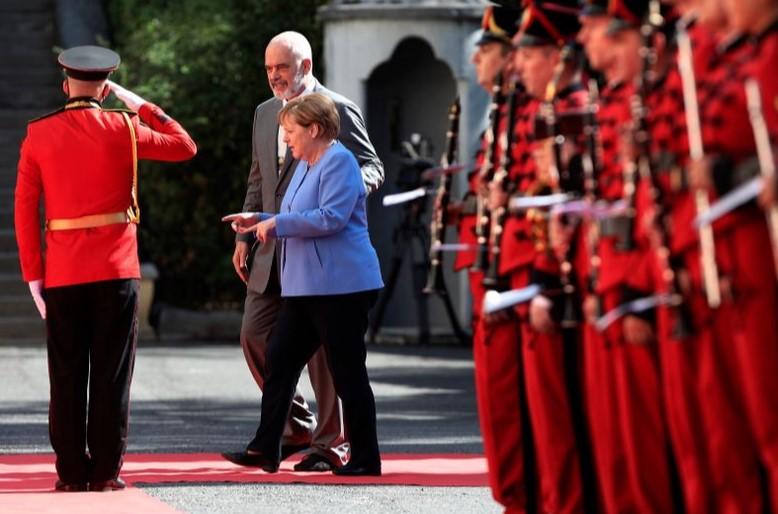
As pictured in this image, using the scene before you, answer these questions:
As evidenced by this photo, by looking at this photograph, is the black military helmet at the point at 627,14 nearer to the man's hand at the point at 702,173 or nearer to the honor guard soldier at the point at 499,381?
the man's hand at the point at 702,173

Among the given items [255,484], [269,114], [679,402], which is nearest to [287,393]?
[255,484]

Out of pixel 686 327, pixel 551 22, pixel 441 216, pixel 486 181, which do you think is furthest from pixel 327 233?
pixel 686 327

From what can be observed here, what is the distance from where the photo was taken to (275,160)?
11.0 m

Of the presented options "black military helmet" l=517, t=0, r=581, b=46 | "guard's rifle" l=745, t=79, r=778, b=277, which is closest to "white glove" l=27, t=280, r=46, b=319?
"black military helmet" l=517, t=0, r=581, b=46

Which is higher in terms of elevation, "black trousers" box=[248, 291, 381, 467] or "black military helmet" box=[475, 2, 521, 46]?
"black military helmet" box=[475, 2, 521, 46]

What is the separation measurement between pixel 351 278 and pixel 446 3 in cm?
1092

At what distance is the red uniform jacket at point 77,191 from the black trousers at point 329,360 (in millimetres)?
813

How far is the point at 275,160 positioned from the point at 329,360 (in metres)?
1.07

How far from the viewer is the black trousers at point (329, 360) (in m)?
10.4

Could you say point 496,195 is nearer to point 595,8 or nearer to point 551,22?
point 551,22

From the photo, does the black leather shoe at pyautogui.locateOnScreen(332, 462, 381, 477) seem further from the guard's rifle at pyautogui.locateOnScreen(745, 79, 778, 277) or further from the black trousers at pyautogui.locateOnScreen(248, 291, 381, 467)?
the guard's rifle at pyautogui.locateOnScreen(745, 79, 778, 277)

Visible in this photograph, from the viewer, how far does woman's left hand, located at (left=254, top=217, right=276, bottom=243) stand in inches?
399

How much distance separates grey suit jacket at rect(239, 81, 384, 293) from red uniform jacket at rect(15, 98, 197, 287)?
1.06 metres

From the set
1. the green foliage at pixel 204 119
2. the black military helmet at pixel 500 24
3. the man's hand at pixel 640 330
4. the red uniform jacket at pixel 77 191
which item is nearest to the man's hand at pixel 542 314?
the man's hand at pixel 640 330
